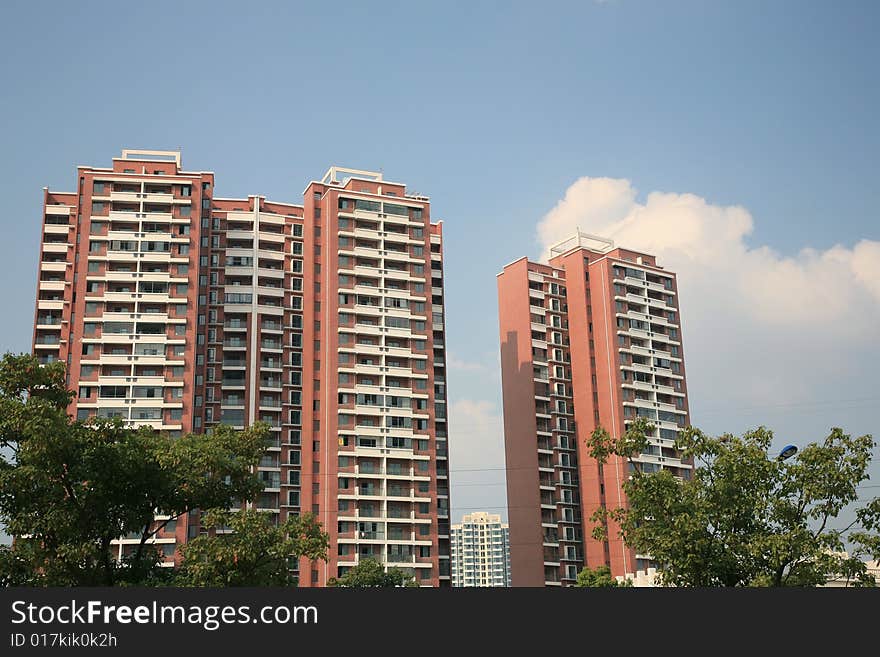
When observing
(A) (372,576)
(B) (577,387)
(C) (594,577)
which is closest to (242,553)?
(A) (372,576)

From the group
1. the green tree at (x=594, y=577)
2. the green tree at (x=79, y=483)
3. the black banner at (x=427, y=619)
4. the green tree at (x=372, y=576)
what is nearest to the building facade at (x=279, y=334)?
the green tree at (x=372, y=576)

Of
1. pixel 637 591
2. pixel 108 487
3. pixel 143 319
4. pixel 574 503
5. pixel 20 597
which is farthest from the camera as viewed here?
pixel 574 503

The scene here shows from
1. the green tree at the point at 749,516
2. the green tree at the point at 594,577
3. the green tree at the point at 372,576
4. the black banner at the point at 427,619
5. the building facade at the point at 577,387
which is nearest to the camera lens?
the black banner at the point at 427,619

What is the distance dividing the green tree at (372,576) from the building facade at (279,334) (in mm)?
3037

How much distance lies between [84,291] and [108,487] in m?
53.1

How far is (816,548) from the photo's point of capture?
22.3 meters

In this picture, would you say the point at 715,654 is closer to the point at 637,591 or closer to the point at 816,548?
the point at 637,591

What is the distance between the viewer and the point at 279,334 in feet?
258

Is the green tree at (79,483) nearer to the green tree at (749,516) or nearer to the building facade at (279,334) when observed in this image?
the green tree at (749,516)

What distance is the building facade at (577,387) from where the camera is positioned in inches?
3270

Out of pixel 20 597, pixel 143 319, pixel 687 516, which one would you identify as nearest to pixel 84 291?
pixel 143 319

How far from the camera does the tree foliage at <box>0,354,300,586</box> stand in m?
22.6

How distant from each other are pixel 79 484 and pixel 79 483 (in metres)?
0.07

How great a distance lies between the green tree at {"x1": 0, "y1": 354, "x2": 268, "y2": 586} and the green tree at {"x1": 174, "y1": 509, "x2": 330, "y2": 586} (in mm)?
1030
